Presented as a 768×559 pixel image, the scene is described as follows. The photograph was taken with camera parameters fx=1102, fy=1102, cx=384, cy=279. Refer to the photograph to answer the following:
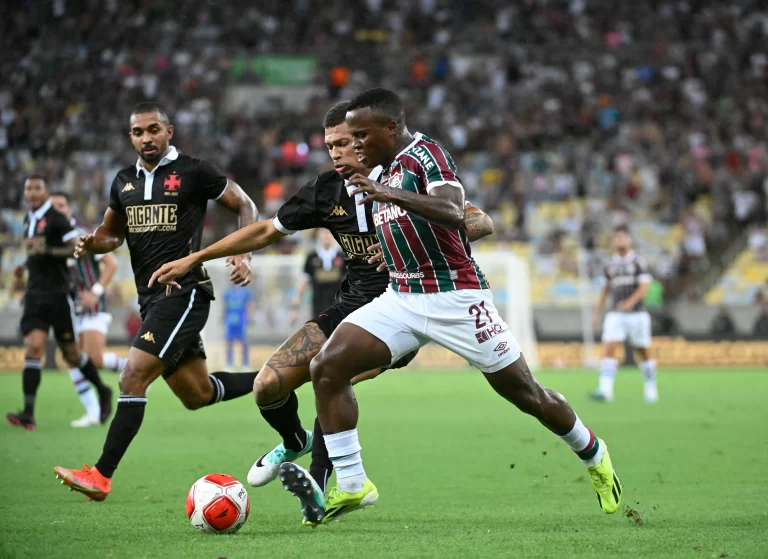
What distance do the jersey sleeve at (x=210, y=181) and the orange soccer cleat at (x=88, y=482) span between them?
214cm

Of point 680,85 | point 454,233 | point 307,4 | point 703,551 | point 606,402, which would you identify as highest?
point 307,4

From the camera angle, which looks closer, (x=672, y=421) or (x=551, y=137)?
(x=672, y=421)

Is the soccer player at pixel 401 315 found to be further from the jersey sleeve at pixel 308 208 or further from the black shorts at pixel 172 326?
the black shorts at pixel 172 326

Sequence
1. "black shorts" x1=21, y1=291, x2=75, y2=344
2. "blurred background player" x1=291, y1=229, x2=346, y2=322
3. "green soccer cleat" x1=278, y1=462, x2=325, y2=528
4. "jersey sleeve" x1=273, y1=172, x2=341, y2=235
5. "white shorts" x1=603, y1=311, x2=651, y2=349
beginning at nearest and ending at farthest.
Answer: "green soccer cleat" x1=278, y1=462, x2=325, y2=528, "jersey sleeve" x1=273, y1=172, x2=341, y2=235, "black shorts" x1=21, y1=291, x2=75, y2=344, "blurred background player" x1=291, y1=229, x2=346, y2=322, "white shorts" x1=603, y1=311, x2=651, y2=349

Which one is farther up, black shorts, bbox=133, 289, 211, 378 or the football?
black shorts, bbox=133, 289, 211, 378

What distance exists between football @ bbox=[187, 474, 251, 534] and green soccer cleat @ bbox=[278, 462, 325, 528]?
0.38 m

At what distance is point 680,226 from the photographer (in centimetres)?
2814

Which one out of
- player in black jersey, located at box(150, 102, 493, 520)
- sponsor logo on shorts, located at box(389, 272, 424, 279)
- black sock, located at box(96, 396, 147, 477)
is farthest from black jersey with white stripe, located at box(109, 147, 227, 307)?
sponsor logo on shorts, located at box(389, 272, 424, 279)

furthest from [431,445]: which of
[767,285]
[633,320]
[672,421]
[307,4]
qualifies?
[307,4]

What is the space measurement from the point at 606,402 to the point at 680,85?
63.7 feet

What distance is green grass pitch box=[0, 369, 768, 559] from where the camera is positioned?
18.3 feet

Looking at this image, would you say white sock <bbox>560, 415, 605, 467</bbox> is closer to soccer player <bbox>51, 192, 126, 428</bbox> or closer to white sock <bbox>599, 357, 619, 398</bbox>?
soccer player <bbox>51, 192, 126, 428</bbox>

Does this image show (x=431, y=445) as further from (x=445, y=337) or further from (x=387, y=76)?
(x=387, y=76)

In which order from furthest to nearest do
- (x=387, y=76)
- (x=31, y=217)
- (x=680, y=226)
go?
(x=387, y=76) → (x=680, y=226) → (x=31, y=217)
